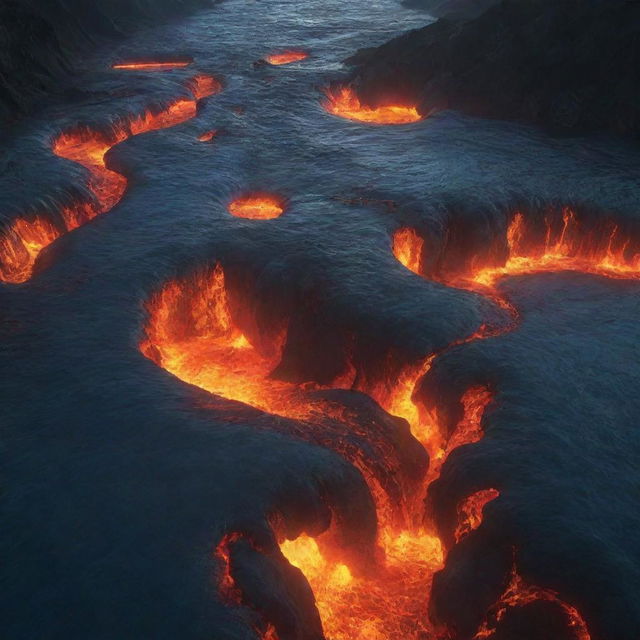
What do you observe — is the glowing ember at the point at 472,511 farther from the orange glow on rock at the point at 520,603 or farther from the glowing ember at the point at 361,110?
the glowing ember at the point at 361,110

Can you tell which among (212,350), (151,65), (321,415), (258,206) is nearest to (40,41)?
(151,65)

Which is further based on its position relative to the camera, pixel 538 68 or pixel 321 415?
pixel 538 68

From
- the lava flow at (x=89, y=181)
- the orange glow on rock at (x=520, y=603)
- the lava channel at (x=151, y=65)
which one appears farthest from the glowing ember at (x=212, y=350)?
the lava channel at (x=151, y=65)

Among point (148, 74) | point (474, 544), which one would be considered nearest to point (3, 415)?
point (474, 544)

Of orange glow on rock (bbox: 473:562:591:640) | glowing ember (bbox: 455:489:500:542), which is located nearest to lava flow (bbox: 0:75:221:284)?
glowing ember (bbox: 455:489:500:542)

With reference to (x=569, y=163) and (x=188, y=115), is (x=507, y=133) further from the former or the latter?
(x=188, y=115)

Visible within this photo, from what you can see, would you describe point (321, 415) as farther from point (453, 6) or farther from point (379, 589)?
point (453, 6)
